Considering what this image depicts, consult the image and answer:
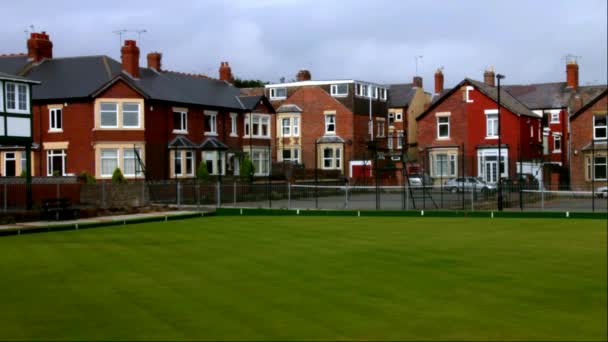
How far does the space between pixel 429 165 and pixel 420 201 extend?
19142 millimetres

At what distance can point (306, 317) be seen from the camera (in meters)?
10.9

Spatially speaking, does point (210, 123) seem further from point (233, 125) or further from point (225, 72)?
point (225, 72)

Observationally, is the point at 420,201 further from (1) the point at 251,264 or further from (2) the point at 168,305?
(2) the point at 168,305

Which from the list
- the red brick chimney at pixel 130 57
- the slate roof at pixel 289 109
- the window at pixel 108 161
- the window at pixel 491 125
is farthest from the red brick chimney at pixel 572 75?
the window at pixel 108 161

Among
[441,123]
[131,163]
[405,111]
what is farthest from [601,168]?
[131,163]

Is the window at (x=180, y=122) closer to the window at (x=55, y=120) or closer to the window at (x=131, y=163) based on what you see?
the window at (x=131, y=163)

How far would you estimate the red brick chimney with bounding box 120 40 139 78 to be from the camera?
1854 inches

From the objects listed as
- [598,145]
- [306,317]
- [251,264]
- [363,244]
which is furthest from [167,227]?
[598,145]

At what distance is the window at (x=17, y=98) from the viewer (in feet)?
112

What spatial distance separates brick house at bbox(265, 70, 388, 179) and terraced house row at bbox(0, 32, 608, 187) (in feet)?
0.34

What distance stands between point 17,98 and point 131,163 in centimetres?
1153

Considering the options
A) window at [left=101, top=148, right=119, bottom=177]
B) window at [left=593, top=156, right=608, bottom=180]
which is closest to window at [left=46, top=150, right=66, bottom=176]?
window at [left=101, top=148, right=119, bottom=177]

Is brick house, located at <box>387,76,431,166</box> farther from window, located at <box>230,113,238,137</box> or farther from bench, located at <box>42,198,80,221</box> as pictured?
bench, located at <box>42,198,80,221</box>

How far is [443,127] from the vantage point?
5909cm
